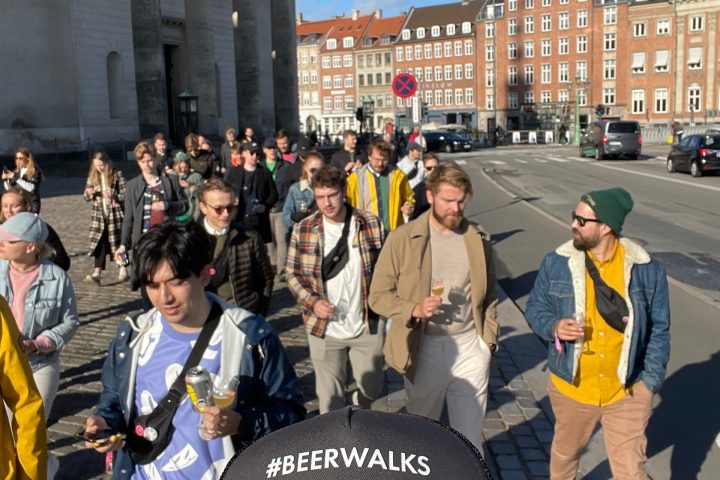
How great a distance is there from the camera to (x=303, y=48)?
347 feet

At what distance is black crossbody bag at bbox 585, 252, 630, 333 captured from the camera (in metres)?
3.65

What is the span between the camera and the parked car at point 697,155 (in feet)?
86.1

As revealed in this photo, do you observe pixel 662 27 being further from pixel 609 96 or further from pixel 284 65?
pixel 284 65

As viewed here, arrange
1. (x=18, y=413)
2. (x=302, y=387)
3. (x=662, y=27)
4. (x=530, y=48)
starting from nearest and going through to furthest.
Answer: (x=18, y=413) < (x=302, y=387) < (x=662, y=27) < (x=530, y=48)

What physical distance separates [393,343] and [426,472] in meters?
2.66

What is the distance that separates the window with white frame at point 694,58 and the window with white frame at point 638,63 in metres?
4.49

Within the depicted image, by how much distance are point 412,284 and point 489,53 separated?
284ft

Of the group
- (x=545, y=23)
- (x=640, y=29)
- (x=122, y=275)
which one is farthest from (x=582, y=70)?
(x=122, y=275)

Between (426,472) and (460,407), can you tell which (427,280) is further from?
(426,472)

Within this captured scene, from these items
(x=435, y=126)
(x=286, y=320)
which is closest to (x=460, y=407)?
(x=286, y=320)

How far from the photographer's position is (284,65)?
47.5m

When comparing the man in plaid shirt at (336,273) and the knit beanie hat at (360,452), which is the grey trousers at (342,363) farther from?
the knit beanie hat at (360,452)

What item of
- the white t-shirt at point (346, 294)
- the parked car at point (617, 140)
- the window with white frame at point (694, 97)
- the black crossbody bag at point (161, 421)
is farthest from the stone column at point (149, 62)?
the window with white frame at point (694, 97)

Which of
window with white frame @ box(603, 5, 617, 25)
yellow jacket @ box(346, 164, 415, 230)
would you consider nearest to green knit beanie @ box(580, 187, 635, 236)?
yellow jacket @ box(346, 164, 415, 230)
